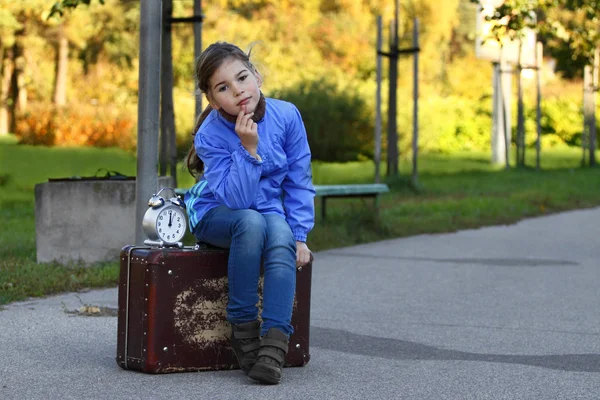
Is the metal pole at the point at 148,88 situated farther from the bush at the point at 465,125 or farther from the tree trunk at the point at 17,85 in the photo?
the tree trunk at the point at 17,85

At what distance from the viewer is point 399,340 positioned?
6.82 metres

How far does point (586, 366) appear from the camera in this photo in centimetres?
604

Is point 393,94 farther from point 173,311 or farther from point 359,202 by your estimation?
point 173,311

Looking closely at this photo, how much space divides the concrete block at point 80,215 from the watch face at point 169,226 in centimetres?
420

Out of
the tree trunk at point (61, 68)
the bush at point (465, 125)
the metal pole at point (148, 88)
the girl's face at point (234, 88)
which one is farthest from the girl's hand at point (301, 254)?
the bush at point (465, 125)

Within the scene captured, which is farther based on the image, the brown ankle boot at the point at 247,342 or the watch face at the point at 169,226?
the watch face at the point at 169,226

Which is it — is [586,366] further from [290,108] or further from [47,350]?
[47,350]

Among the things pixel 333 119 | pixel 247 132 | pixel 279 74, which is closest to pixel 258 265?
pixel 247 132

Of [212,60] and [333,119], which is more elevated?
[333,119]

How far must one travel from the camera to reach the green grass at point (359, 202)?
30.0 feet

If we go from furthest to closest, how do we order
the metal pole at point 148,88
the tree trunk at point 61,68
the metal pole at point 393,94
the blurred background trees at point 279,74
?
1. the tree trunk at point 61,68
2. the blurred background trees at point 279,74
3. the metal pole at point 393,94
4. the metal pole at point 148,88

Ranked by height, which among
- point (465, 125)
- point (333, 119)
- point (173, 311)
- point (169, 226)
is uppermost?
point (465, 125)

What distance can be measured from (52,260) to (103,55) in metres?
44.0

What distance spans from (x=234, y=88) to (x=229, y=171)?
37 centimetres
